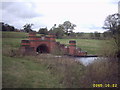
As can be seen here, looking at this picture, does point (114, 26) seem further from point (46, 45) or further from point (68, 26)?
point (68, 26)

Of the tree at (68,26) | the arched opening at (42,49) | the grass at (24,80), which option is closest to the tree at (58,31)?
the tree at (68,26)

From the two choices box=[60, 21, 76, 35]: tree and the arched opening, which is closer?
the arched opening

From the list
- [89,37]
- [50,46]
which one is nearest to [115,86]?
[50,46]

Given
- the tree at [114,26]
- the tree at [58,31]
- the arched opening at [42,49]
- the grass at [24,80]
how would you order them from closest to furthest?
1. the grass at [24,80]
2. the tree at [114,26]
3. the arched opening at [42,49]
4. the tree at [58,31]

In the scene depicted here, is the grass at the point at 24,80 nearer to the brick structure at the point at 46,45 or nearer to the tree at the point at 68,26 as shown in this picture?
the brick structure at the point at 46,45

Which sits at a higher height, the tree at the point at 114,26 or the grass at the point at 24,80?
the tree at the point at 114,26

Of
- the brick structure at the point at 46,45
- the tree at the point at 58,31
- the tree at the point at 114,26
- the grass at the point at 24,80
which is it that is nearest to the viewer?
the grass at the point at 24,80

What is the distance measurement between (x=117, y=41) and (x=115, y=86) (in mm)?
6382

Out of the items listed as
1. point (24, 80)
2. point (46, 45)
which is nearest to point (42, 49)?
point (46, 45)

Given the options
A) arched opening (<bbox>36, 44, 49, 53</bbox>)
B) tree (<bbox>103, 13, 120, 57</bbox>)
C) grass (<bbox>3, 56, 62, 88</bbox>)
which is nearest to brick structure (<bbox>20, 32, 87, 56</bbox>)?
arched opening (<bbox>36, 44, 49, 53</bbox>)

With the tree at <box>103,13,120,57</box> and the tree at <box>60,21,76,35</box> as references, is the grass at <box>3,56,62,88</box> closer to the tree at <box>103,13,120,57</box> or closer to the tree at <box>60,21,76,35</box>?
the tree at <box>103,13,120,57</box>

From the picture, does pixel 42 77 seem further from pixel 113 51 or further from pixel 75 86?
pixel 113 51

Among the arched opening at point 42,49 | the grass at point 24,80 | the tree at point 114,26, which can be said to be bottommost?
the grass at point 24,80

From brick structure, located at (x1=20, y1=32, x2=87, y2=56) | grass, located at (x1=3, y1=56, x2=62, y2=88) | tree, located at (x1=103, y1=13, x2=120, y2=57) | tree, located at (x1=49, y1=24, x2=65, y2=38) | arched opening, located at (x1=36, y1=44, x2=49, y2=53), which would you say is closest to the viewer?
grass, located at (x1=3, y1=56, x2=62, y2=88)
